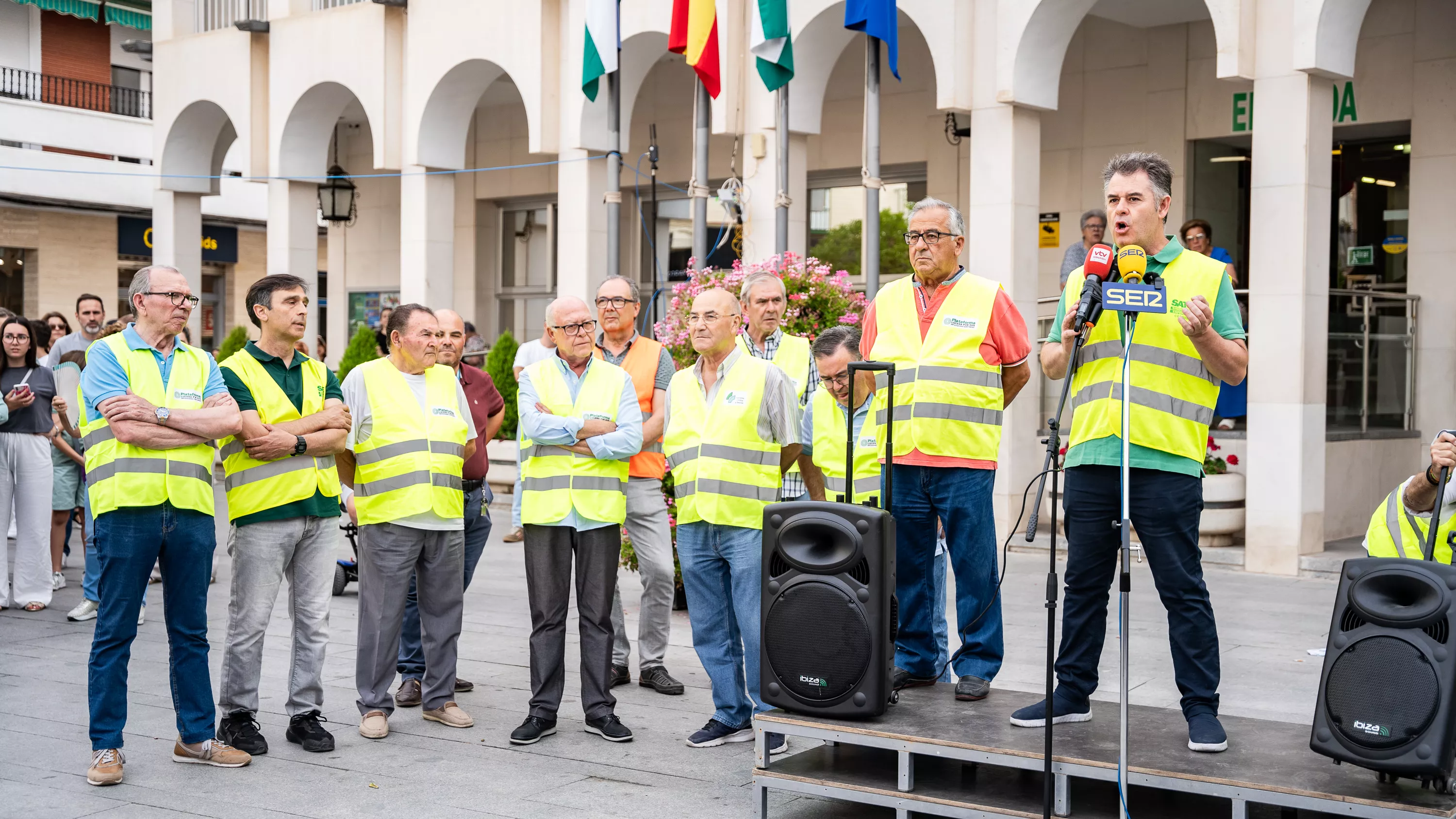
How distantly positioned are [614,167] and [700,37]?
143cm

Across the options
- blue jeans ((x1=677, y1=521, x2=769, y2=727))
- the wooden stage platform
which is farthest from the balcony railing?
the wooden stage platform

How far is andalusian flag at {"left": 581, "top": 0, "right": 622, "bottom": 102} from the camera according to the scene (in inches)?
504

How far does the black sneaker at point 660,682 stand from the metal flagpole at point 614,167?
580cm

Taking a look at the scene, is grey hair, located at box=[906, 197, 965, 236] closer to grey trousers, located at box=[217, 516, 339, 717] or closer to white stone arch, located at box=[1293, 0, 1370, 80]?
grey trousers, located at box=[217, 516, 339, 717]

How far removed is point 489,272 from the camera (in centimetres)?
2169

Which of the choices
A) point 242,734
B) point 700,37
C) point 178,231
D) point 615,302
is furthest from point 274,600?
point 178,231

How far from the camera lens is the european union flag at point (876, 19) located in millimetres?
11469

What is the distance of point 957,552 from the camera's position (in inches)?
219

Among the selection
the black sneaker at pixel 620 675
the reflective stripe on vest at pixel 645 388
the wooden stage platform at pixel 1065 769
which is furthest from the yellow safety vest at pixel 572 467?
the wooden stage platform at pixel 1065 769

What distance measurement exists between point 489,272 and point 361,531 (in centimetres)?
1554

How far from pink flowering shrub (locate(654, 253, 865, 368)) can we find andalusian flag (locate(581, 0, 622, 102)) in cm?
375

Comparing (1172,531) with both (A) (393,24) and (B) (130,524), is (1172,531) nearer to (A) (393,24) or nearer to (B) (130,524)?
(B) (130,524)

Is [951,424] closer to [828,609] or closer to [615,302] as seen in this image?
[828,609]

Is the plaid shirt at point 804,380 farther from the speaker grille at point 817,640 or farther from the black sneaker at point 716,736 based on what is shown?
the speaker grille at point 817,640
